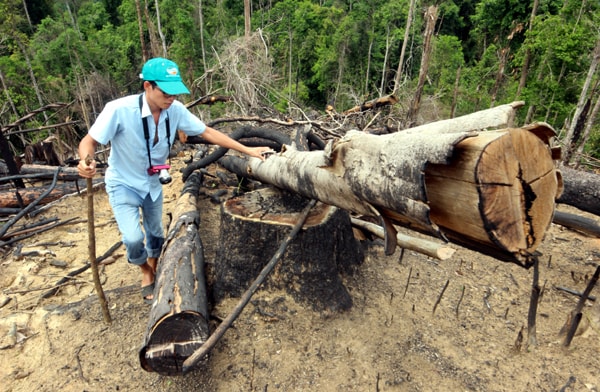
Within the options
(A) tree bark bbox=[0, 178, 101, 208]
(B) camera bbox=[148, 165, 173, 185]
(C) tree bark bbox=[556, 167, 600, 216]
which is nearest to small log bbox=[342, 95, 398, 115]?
(C) tree bark bbox=[556, 167, 600, 216]

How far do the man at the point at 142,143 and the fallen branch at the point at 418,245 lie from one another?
3.89 ft

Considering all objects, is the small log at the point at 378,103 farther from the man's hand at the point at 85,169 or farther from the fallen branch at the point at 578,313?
the man's hand at the point at 85,169

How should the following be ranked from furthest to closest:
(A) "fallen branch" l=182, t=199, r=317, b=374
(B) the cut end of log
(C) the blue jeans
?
1. (C) the blue jeans
2. (B) the cut end of log
3. (A) "fallen branch" l=182, t=199, r=317, b=374

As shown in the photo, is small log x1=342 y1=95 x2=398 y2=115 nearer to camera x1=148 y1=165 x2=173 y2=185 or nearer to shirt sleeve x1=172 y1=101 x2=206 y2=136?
shirt sleeve x1=172 y1=101 x2=206 y2=136

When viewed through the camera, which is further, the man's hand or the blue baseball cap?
the blue baseball cap

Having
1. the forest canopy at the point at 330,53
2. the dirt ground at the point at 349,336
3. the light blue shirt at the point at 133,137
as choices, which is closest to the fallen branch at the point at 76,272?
the dirt ground at the point at 349,336

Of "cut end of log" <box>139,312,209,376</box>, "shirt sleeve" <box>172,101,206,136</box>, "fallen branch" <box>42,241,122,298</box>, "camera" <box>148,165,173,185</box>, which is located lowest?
"fallen branch" <box>42,241,122,298</box>

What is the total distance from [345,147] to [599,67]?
722 inches

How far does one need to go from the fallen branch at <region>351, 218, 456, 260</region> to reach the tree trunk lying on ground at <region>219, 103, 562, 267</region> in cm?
60

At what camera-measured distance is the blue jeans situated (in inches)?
111

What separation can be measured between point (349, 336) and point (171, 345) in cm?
135

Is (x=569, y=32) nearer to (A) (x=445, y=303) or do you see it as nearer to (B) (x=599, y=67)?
(B) (x=599, y=67)

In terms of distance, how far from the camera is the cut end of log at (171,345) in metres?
2.23

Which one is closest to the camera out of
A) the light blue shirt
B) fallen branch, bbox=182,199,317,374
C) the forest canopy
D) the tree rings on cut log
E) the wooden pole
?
the tree rings on cut log
